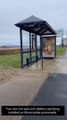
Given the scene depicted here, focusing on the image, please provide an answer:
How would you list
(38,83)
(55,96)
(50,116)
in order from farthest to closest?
(38,83)
(55,96)
(50,116)

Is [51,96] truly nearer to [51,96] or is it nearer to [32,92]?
[51,96]

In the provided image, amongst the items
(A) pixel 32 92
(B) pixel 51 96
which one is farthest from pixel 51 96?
(A) pixel 32 92

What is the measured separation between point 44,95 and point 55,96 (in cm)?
32

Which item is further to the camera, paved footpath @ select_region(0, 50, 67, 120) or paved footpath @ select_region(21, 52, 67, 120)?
paved footpath @ select_region(0, 50, 67, 120)

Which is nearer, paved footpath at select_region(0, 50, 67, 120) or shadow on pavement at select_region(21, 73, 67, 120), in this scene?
shadow on pavement at select_region(21, 73, 67, 120)

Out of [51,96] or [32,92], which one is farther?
[32,92]

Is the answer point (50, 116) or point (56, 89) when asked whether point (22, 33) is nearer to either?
point (56, 89)

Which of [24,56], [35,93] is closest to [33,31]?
[24,56]

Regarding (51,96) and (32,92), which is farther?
(32,92)

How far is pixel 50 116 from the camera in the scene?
6.51 metres

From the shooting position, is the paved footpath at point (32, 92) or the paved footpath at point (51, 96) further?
the paved footpath at point (32, 92)

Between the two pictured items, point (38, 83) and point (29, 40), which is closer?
point (38, 83)

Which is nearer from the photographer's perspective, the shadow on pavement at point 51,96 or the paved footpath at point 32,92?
the shadow on pavement at point 51,96

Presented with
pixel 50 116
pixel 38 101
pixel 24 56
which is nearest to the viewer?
pixel 50 116
